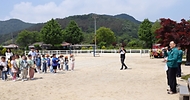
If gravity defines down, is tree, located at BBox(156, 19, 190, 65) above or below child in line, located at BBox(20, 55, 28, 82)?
above

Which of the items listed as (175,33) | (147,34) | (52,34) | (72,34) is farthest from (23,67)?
(72,34)

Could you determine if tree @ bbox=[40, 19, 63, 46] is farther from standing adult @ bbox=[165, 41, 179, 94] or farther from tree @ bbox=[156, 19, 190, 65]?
standing adult @ bbox=[165, 41, 179, 94]

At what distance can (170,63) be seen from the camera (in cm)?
802

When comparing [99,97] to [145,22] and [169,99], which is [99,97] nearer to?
[169,99]

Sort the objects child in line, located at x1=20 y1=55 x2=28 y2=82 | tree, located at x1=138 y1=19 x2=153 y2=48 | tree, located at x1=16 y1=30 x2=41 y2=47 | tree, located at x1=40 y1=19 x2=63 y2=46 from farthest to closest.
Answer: tree, located at x1=16 y1=30 x2=41 y2=47 → tree, located at x1=138 y1=19 x2=153 y2=48 → tree, located at x1=40 y1=19 x2=63 y2=46 → child in line, located at x1=20 y1=55 x2=28 y2=82

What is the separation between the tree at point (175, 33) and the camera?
18.4 metres

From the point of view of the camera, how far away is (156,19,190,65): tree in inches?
725

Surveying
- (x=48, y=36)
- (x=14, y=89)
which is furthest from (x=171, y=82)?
(x=48, y=36)

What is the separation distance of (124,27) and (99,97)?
136322 millimetres

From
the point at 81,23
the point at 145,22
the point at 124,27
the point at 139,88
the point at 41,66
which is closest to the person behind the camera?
the point at 139,88

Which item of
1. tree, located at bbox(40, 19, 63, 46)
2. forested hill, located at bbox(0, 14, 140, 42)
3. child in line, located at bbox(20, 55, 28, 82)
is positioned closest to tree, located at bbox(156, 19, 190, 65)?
child in line, located at bbox(20, 55, 28, 82)

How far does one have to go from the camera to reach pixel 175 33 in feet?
62.0

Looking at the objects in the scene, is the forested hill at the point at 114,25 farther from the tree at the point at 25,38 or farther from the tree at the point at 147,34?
the tree at the point at 147,34

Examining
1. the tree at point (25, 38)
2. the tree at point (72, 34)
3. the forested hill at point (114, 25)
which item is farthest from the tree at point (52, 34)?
the forested hill at point (114, 25)
